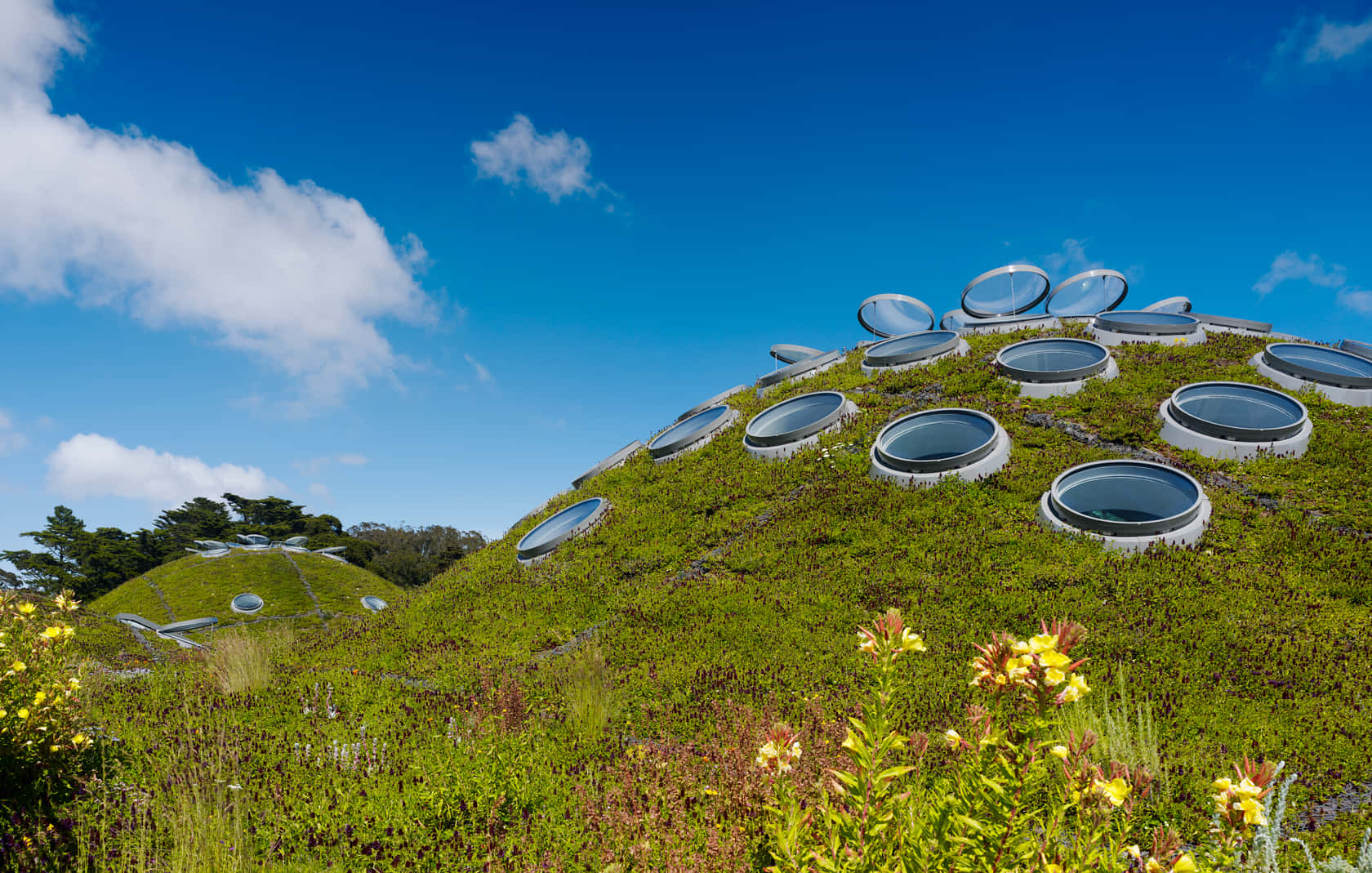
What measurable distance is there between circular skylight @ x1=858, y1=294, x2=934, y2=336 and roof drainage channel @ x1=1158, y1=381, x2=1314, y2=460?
1427 centimetres

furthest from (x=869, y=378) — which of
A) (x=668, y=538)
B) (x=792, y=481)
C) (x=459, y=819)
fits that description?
(x=459, y=819)

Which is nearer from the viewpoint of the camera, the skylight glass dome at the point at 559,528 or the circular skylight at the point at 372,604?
the skylight glass dome at the point at 559,528

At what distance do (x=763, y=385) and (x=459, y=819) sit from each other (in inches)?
934

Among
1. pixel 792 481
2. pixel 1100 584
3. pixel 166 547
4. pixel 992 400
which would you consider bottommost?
pixel 1100 584

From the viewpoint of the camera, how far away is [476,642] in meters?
14.3

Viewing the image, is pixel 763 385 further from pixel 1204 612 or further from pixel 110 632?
pixel 110 632

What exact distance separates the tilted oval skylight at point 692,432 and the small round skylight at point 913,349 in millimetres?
6051

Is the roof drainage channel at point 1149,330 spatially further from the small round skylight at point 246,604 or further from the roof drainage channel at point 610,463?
the small round skylight at point 246,604

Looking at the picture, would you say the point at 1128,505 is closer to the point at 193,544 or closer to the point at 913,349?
the point at 913,349

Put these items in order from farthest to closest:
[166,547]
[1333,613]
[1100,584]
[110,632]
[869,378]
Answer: [166,547]
[110,632]
[869,378]
[1100,584]
[1333,613]

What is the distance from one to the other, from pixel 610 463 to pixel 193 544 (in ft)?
178

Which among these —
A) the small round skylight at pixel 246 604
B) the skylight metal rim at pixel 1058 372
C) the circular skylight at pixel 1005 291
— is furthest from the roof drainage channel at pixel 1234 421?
the small round skylight at pixel 246 604

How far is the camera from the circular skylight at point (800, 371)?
2739 centimetres

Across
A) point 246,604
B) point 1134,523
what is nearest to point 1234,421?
point 1134,523
